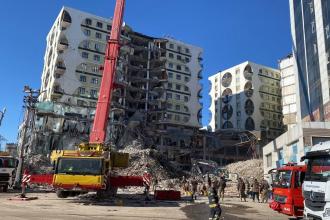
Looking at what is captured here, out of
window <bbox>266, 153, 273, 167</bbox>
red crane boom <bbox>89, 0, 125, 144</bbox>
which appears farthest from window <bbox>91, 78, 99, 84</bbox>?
red crane boom <bbox>89, 0, 125, 144</bbox>

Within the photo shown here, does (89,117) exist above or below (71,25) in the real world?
below

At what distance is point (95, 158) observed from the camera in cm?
2191

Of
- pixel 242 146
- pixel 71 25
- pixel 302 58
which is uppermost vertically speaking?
pixel 71 25

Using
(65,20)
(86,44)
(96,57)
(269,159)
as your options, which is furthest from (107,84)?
(65,20)

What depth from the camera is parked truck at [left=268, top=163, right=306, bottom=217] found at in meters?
15.9

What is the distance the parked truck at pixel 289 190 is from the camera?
15.9m

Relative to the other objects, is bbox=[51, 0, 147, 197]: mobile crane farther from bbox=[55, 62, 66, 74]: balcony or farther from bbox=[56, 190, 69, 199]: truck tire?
bbox=[55, 62, 66, 74]: balcony

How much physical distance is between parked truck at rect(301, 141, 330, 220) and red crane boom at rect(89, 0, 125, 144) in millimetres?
14707

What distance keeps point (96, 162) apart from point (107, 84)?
651cm

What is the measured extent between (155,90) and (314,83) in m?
42.5

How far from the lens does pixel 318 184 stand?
37.8 feet

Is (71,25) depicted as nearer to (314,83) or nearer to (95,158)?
(314,83)

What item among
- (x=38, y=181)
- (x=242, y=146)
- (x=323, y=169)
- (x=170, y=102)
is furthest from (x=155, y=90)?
(x=323, y=169)

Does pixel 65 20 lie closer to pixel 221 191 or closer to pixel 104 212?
pixel 221 191
